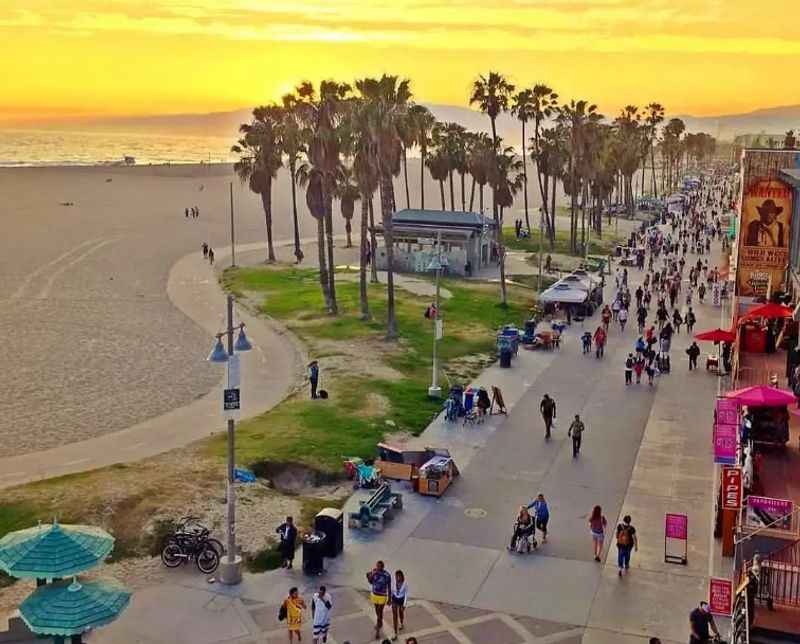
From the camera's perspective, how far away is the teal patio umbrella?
40.5 ft

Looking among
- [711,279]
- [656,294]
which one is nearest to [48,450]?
[656,294]

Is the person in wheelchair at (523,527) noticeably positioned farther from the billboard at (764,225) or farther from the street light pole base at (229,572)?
Result: the billboard at (764,225)

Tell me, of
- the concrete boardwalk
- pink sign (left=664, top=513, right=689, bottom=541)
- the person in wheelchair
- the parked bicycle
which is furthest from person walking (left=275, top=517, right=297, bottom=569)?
pink sign (left=664, top=513, right=689, bottom=541)

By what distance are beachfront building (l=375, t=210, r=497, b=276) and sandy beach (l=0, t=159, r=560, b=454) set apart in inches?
539

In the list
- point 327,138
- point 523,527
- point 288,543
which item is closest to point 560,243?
point 327,138

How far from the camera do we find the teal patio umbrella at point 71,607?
12359mm

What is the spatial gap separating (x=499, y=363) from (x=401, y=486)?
14.2 m

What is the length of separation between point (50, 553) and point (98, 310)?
1456 inches

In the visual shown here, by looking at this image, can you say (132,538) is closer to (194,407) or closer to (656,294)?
(194,407)

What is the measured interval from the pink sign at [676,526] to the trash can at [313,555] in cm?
716

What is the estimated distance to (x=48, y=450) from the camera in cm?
2566

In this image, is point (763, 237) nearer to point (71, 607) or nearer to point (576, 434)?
point (576, 434)

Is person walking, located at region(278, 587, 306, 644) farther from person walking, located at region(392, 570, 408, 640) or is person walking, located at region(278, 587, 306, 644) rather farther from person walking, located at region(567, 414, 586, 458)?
person walking, located at region(567, 414, 586, 458)

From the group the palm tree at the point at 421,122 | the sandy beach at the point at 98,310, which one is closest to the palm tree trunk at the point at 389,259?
the palm tree at the point at 421,122
